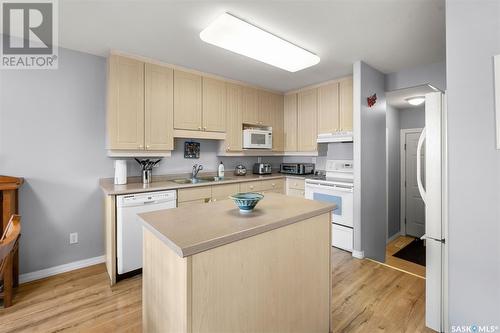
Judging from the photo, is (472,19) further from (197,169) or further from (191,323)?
(197,169)

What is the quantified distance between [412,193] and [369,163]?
6.95 feet

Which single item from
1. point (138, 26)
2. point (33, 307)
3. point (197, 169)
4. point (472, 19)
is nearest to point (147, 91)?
point (138, 26)

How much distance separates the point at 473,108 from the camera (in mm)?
1404

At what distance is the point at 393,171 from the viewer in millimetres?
4469

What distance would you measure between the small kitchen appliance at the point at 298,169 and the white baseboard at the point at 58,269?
299 centimetres

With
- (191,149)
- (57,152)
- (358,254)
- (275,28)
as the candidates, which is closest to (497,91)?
(275,28)

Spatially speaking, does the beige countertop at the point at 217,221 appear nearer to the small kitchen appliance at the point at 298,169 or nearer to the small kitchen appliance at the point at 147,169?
the small kitchen appliance at the point at 147,169

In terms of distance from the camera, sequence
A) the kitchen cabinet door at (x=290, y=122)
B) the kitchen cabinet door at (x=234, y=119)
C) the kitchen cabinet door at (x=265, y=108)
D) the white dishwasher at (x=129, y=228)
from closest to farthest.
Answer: the white dishwasher at (x=129, y=228) → the kitchen cabinet door at (x=234, y=119) → the kitchen cabinet door at (x=265, y=108) → the kitchen cabinet door at (x=290, y=122)

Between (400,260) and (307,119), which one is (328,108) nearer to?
(307,119)

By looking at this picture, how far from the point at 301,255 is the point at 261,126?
9.76 feet

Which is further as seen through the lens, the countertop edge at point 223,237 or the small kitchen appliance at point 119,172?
the small kitchen appliance at point 119,172

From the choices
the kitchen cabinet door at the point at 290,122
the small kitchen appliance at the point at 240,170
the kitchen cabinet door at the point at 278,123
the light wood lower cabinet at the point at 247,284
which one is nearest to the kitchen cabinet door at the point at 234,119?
the small kitchen appliance at the point at 240,170

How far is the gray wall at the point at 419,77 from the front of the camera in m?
2.90

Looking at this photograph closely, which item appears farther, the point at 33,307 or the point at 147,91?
the point at 147,91
